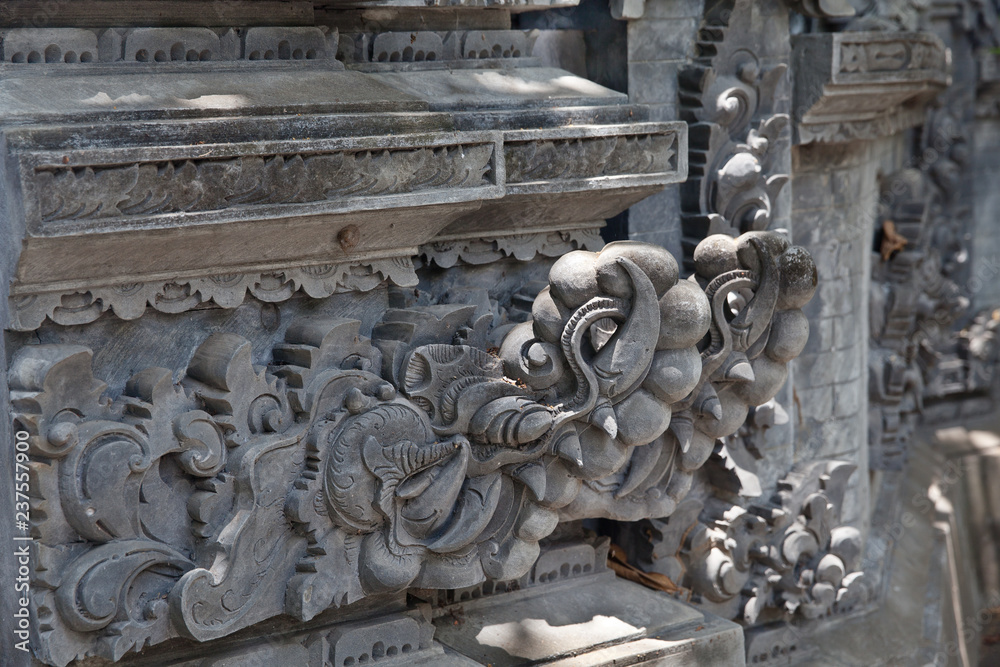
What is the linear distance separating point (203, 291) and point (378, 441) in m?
0.73

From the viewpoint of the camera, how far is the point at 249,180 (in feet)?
11.5

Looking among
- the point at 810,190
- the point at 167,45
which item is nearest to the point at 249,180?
the point at 167,45

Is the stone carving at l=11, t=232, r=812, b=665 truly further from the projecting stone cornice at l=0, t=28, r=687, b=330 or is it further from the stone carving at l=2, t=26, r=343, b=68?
the stone carving at l=2, t=26, r=343, b=68

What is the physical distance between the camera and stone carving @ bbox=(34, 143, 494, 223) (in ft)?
10.5

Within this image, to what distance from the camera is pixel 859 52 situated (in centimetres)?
564

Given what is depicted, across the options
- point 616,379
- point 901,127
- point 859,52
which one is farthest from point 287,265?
point 901,127

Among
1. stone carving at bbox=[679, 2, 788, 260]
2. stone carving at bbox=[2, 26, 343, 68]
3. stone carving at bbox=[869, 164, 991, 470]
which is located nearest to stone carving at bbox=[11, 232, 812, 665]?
stone carving at bbox=[679, 2, 788, 260]

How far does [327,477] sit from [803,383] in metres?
3.18

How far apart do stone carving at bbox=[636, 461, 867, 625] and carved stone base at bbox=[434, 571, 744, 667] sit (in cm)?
53

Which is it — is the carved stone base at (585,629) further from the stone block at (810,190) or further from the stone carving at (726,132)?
the stone block at (810,190)

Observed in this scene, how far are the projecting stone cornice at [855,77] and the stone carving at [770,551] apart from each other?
168 cm

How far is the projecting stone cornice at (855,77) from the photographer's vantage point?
554 cm

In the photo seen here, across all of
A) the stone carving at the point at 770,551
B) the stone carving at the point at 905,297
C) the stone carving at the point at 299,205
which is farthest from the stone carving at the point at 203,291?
the stone carving at the point at 905,297

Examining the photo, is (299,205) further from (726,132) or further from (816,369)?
(816,369)
